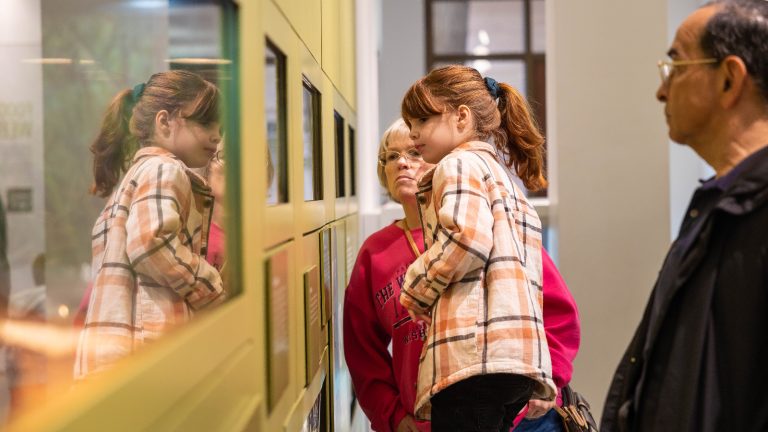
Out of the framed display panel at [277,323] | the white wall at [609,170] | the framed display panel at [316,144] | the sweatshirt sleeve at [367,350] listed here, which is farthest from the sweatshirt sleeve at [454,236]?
the white wall at [609,170]

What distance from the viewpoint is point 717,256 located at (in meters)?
1.40

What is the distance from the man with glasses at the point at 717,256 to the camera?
1.36 m

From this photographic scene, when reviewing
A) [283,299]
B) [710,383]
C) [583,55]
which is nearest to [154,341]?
[283,299]

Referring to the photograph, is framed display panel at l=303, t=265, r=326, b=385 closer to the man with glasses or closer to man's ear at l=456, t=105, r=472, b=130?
man's ear at l=456, t=105, r=472, b=130

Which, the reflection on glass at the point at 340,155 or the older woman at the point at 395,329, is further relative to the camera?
the reflection on glass at the point at 340,155

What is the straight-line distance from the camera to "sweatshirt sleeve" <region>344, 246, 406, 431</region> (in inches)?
97.9

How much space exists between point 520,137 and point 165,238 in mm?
1580

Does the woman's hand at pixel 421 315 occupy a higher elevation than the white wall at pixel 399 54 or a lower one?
lower

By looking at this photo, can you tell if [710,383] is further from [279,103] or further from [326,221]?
[326,221]

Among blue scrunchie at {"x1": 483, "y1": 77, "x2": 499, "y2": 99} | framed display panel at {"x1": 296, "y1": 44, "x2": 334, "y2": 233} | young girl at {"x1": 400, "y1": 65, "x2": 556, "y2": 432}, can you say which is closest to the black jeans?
young girl at {"x1": 400, "y1": 65, "x2": 556, "y2": 432}

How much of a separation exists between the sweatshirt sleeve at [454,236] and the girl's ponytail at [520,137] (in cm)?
38

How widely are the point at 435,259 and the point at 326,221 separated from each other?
22.9 inches

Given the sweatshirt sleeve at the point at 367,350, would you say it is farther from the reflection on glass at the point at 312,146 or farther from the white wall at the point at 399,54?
the white wall at the point at 399,54

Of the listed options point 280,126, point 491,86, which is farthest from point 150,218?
point 491,86
